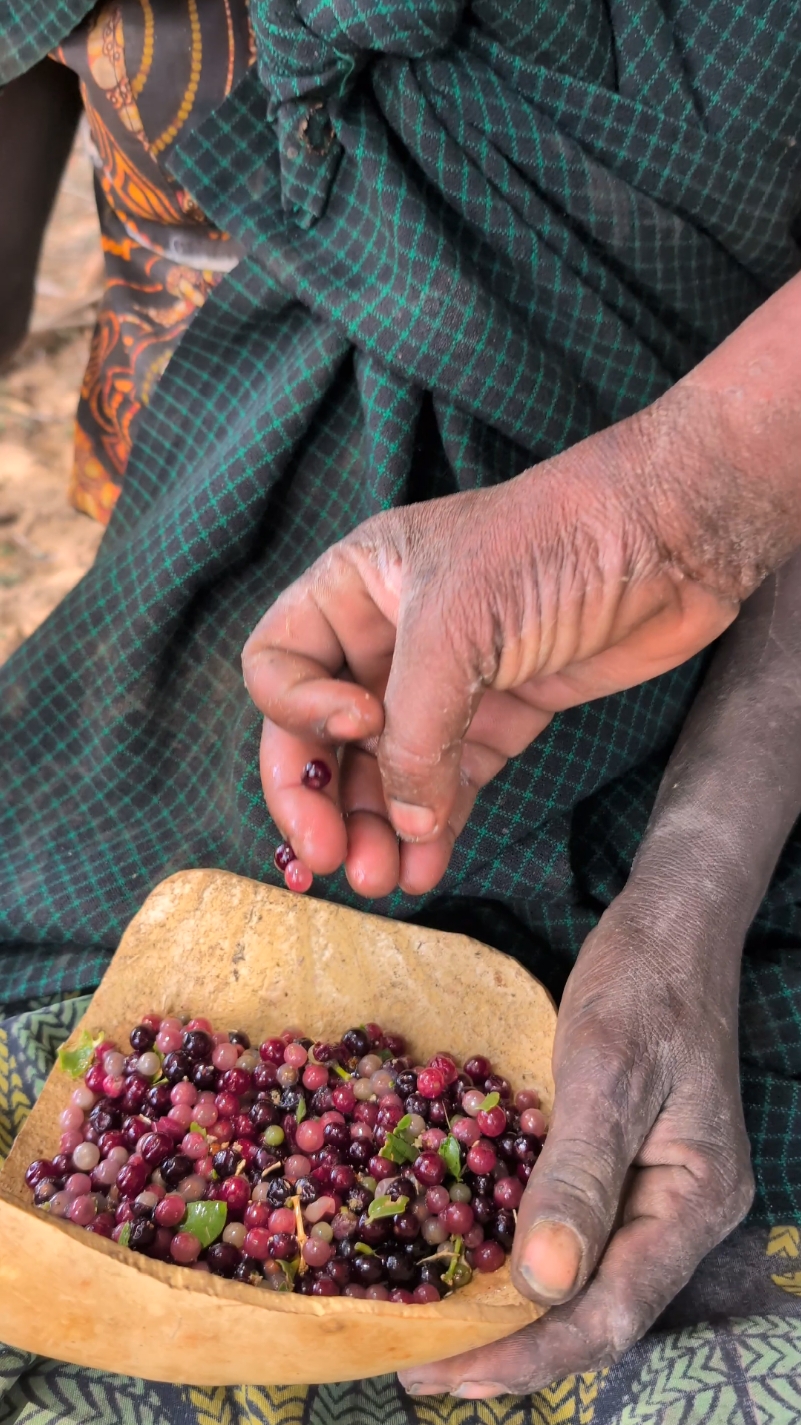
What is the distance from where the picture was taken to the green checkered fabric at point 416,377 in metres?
1.13

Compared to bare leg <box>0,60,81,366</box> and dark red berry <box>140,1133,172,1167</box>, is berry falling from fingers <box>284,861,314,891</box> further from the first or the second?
bare leg <box>0,60,81,366</box>

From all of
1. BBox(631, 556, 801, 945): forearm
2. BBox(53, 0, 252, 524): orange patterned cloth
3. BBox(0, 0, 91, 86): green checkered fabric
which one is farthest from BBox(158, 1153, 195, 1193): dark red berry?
BBox(0, 0, 91, 86): green checkered fabric

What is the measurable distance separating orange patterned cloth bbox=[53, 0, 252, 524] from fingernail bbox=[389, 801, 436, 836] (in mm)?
882

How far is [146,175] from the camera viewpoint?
1.42 meters

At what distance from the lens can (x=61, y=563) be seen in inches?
102

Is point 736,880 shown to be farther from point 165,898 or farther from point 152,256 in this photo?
point 152,256

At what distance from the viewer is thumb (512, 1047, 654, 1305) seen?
2.76ft

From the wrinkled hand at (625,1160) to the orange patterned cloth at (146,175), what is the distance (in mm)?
1070

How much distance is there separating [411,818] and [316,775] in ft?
0.38

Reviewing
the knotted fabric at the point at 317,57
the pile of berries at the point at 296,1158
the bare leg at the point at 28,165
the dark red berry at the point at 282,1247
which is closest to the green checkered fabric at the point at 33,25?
the bare leg at the point at 28,165

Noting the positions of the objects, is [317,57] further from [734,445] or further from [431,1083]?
[431,1083]

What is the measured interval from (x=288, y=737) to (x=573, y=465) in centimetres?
37

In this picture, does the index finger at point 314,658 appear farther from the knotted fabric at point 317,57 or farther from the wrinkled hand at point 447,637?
the knotted fabric at point 317,57

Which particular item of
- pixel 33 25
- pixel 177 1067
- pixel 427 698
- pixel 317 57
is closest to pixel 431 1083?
pixel 177 1067
